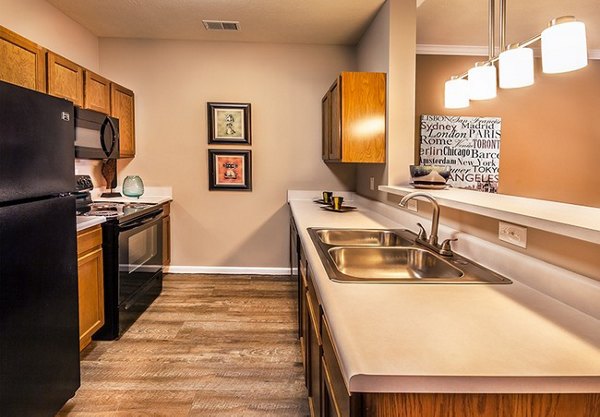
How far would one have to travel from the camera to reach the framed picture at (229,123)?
455 cm

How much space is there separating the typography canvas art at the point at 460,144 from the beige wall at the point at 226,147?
92 cm

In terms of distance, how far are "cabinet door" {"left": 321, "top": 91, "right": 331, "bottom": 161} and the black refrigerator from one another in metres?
2.38

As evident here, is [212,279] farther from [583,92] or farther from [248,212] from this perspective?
[583,92]

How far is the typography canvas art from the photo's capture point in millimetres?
4566

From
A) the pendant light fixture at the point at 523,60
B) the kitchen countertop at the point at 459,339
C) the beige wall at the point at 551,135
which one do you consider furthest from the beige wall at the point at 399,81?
the kitchen countertop at the point at 459,339

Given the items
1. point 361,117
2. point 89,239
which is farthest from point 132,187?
point 361,117

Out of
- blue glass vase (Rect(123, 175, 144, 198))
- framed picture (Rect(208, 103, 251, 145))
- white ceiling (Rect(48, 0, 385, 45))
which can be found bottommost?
blue glass vase (Rect(123, 175, 144, 198))

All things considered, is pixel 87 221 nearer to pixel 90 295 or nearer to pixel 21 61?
pixel 90 295

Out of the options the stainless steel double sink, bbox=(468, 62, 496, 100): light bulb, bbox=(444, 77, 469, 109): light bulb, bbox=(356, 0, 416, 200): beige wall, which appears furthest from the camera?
bbox=(356, 0, 416, 200): beige wall

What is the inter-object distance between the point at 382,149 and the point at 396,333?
8.46ft

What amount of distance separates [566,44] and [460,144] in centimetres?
321

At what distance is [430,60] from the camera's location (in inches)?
179

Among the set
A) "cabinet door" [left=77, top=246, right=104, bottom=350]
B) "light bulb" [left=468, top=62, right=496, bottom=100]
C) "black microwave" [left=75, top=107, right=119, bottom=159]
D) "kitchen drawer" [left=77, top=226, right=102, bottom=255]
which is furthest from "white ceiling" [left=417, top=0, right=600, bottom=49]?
"cabinet door" [left=77, top=246, right=104, bottom=350]

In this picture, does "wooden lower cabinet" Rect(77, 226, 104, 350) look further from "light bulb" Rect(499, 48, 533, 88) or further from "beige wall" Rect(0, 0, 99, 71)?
"light bulb" Rect(499, 48, 533, 88)
